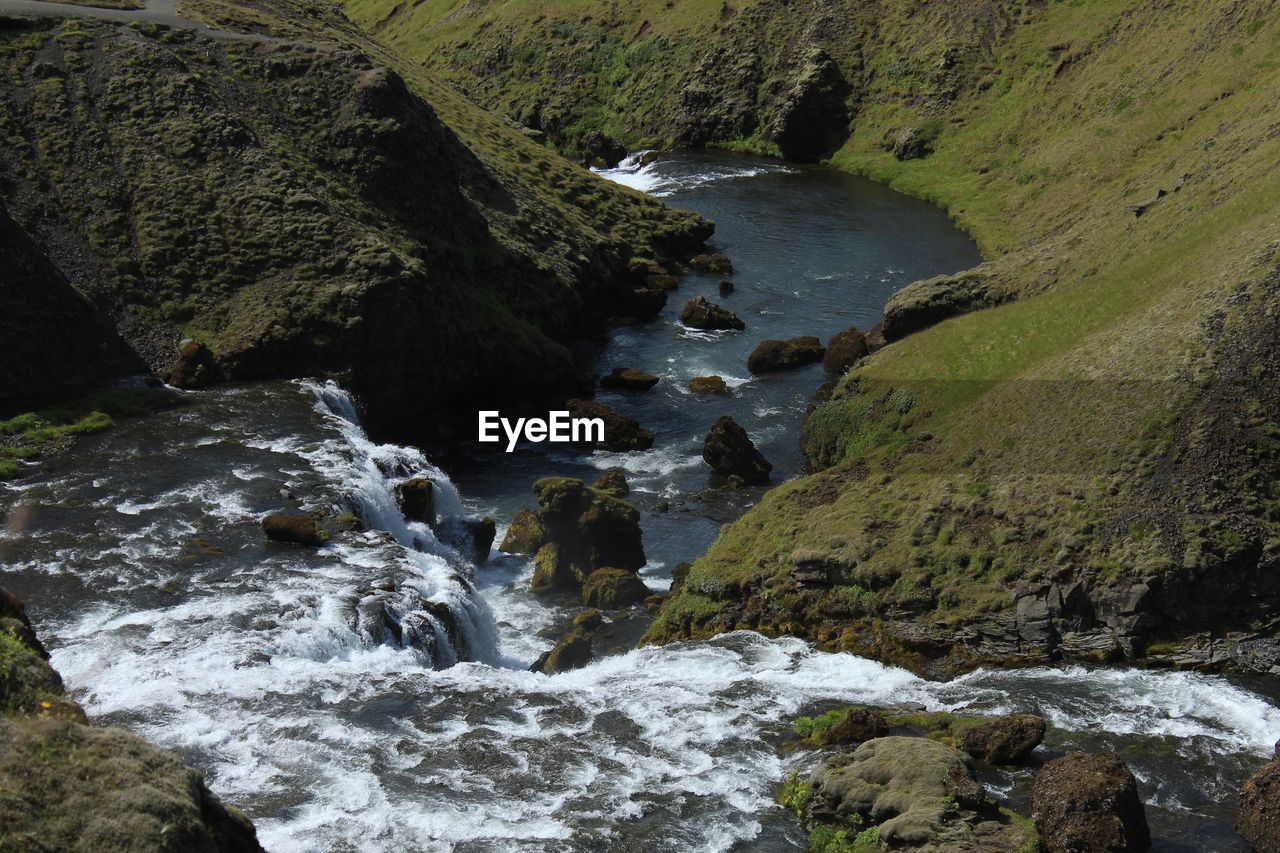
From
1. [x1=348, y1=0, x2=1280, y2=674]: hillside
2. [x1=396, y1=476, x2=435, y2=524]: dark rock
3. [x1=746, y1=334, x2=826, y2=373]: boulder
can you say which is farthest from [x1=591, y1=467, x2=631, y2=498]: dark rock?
[x1=746, y1=334, x2=826, y2=373]: boulder

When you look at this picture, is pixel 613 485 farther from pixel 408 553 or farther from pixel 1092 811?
pixel 1092 811

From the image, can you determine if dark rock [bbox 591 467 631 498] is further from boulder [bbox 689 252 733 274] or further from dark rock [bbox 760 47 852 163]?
dark rock [bbox 760 47 852 163]

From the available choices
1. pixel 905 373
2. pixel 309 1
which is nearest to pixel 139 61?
pixel 309 1

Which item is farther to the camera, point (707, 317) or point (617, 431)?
point (707, 317)

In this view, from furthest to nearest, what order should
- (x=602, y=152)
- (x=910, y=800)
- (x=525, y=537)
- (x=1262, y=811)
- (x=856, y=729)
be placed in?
(x=602, y=152) → (x=525, y=537) → (x=856, y=729) → (x=910, y=800) → (x=1262, y=811)

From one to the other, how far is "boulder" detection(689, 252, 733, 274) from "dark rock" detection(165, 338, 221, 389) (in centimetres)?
3555

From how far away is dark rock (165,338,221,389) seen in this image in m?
45.6

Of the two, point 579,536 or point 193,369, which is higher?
point 193,369

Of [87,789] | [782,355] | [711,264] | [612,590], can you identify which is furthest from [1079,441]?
[711,264]

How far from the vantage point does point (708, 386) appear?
55250 millimetres

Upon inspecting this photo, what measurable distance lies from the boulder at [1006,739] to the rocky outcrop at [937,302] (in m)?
27.8

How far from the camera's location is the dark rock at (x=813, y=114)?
10494cm

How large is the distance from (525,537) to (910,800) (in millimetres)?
21856

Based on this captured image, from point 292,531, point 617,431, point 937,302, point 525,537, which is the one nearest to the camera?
point 292,531
